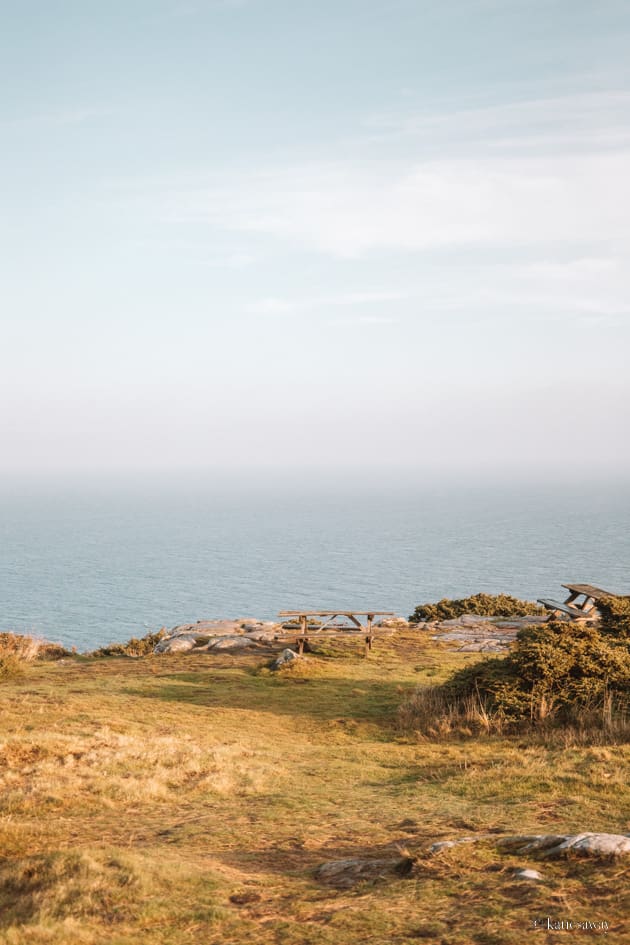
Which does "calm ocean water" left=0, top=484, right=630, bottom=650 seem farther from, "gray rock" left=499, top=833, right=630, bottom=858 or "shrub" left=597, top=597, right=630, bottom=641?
"gray rock" left=499, top=833, right=630, bottom=858

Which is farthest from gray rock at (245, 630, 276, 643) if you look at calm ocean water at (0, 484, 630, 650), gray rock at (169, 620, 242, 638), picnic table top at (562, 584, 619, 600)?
calm ocean water at (0, 484, 630, 650)

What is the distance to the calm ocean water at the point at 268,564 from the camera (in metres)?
77.7

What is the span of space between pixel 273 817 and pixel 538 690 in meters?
8.01

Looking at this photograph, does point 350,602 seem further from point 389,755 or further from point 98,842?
point 98,842

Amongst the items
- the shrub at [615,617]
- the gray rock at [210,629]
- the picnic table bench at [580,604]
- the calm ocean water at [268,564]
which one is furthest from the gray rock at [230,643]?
the calm ocean water at [268,564]

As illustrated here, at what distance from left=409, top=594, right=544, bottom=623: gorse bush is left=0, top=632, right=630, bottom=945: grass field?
15.2 m

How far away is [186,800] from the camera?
12.0 meters

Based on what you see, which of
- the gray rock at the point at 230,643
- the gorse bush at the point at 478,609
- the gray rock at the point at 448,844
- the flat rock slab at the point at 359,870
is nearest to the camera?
the flat rock slab at the point at 359,870

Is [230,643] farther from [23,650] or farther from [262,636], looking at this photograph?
[23,650]

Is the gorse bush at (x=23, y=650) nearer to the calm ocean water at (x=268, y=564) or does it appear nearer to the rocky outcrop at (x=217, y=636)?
the rocky outcrop at (x=217, y=636)

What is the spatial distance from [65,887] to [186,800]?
497 centimetres

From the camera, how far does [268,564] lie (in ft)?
368

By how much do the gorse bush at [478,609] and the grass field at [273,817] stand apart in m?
15.2

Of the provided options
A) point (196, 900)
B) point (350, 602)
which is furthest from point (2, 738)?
point (350, 602)
